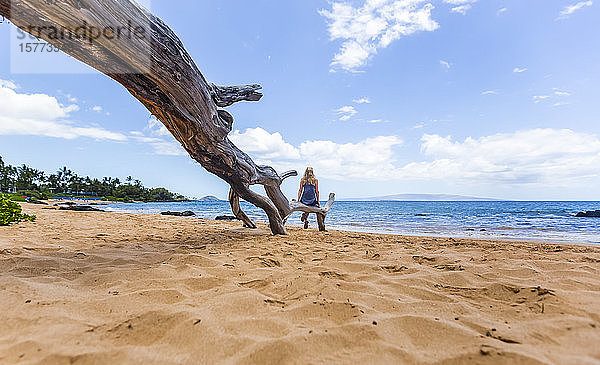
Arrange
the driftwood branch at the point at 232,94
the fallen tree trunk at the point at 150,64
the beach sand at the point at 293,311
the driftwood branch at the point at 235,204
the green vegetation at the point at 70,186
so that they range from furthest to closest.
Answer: the green vegetation at the point at 70,186
the driftwood branch at the point at 235,204
the driftwood branch at the point at 232,94
the fallen tree trunk at the point at 150,64
the beach sand at the point at 293,311

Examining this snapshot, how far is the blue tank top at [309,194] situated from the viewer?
8.70 meters

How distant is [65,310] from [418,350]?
2190 millimetres

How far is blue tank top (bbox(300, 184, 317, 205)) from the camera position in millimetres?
8695

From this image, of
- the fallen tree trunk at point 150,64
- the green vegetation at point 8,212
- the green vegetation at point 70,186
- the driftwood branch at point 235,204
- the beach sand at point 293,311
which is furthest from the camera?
the green vegetation at point 70,186

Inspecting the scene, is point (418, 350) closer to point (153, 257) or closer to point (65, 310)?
point (65, 310)

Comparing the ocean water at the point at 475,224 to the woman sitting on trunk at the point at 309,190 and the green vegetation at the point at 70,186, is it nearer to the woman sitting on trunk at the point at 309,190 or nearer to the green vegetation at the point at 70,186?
the woman sitting on trunk at the point at 309,190

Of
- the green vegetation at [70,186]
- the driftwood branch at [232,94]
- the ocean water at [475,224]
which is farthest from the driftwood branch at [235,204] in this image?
the green vegetation at [70,186]

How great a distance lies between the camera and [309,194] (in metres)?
8.85

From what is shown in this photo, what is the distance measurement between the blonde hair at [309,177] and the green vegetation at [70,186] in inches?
2737

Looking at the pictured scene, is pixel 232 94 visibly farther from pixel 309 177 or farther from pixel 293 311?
pixel 309 177

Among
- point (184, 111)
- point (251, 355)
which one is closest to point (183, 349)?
point (251, 355)

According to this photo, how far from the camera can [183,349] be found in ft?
4.90

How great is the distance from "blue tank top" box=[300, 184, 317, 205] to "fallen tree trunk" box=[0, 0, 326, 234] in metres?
3.52

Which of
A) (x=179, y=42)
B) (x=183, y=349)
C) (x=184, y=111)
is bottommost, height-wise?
(x=183, y=349)
